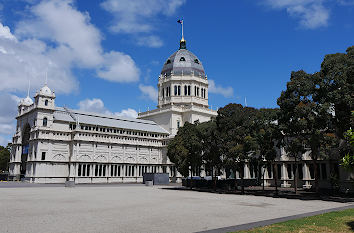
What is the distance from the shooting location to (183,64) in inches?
3939

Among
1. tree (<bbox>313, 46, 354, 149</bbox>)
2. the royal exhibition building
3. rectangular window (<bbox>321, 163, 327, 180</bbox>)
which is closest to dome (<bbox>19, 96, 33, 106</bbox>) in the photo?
the royal exhibition building

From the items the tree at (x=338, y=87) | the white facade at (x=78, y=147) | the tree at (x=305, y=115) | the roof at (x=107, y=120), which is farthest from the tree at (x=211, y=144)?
the roof at (x=107, y=120)

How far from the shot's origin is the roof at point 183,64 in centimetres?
9881

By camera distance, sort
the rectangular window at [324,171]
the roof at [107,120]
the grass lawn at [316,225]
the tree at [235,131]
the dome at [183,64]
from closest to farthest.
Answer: the grass lawn at [316,225], the tree at [235,131], the rectangular window at [324,171], the roof at [107,120], the dome at [183,64]

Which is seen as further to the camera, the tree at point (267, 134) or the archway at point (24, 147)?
the archway at point (24, 147)

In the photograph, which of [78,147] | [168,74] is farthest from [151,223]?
[168,74]

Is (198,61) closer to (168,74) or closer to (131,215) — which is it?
(168,74)

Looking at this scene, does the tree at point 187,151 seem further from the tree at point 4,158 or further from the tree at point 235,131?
the tree at point 4,158

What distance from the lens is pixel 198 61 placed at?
10456cm

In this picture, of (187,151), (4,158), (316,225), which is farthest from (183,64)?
(316,225)

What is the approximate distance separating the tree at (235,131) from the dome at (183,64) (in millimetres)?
56009

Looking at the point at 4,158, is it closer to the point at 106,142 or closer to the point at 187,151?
the point at 106,142

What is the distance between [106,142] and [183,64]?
131 ft

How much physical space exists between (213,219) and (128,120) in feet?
238
